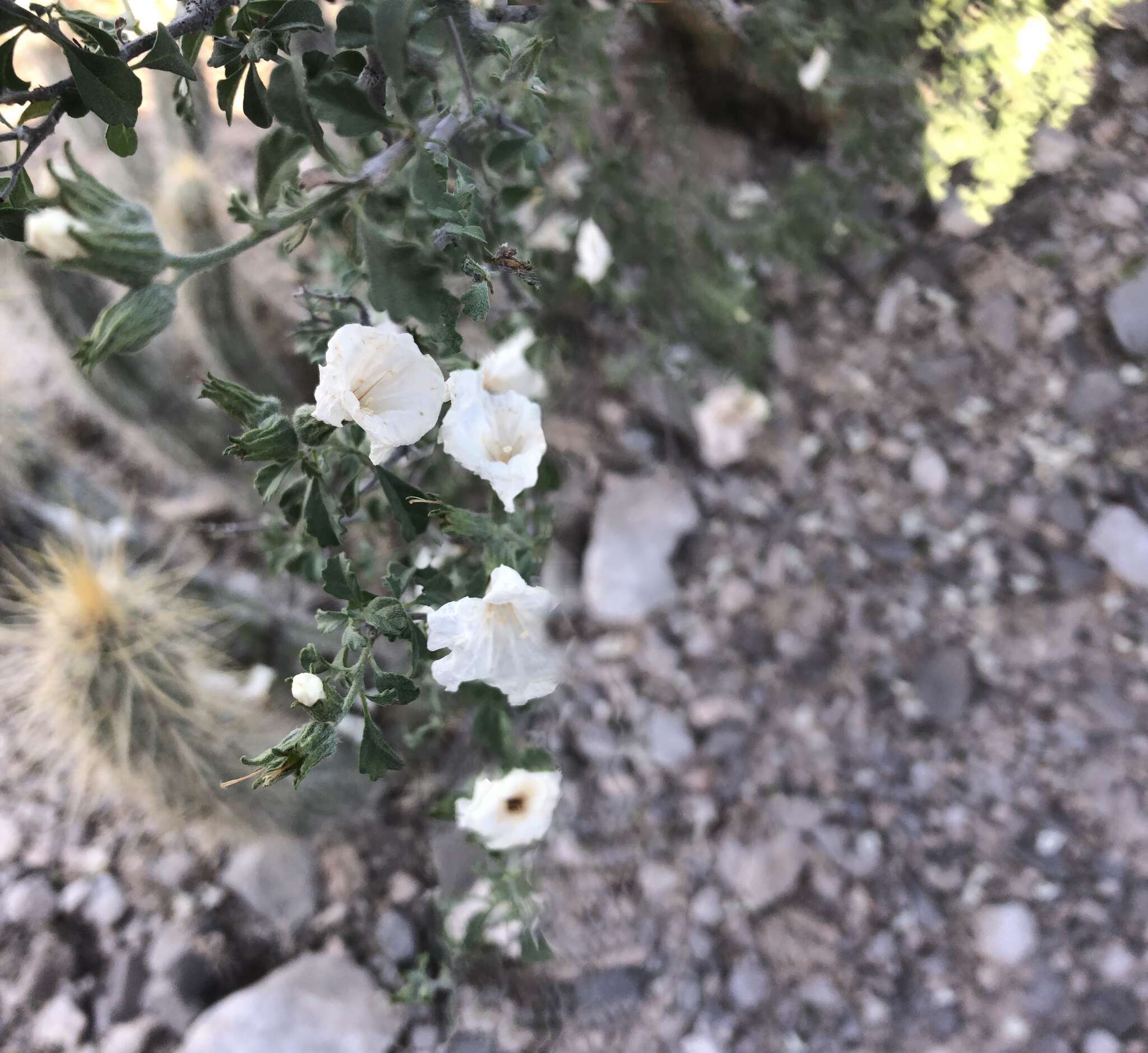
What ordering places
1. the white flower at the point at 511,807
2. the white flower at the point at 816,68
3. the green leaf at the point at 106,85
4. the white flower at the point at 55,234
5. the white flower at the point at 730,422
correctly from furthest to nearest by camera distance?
the white flower at the point at 730,422 → the white flower at the point at 816,68 → the white flower at the point at 511,807 → the green leaf at the point at 106,85 → the white flower at the point at 55,234

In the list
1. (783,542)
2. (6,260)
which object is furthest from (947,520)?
(6,260)

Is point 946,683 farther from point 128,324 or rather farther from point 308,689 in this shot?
point 128,324

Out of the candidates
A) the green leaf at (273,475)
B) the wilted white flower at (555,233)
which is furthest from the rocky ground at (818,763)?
the green leaf at (273,475)

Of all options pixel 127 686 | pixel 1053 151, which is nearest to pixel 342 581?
pixel 127 686

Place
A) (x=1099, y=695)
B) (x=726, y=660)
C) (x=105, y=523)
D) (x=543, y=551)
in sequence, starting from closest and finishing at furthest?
(x=543, y=551) → (x=1099, y=695) → (x=726, y=660) → (x=105, y=523)

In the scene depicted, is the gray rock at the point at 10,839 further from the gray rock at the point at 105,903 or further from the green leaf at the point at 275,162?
the green leaf at the point at 275,162

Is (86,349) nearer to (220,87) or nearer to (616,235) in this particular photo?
(220,87)

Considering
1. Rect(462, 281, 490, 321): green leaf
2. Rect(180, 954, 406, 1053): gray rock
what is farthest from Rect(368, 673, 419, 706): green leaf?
Rect(180, 954, 406, 1053): gray rock
